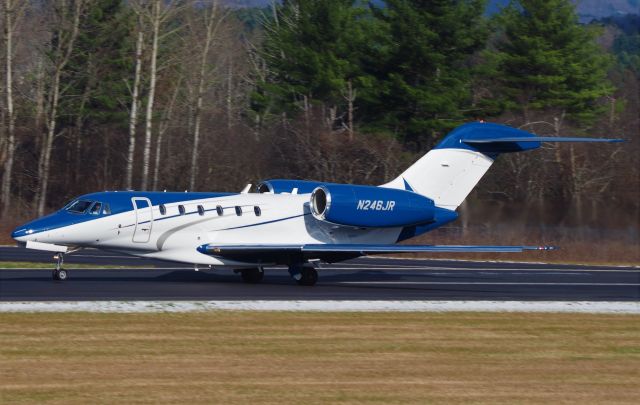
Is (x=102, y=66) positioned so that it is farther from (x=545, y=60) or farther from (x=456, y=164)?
(x=456, y=164)

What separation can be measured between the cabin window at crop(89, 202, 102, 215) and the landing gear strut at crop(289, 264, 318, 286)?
474cm

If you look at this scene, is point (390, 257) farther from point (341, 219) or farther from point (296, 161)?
point (296, 161)

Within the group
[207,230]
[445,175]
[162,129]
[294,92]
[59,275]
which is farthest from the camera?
[294,92]

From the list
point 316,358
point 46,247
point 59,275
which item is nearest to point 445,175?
point 59,275

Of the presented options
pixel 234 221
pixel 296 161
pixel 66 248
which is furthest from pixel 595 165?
pixel 66 248

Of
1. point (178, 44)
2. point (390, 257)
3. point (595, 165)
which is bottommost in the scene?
point (390, 257)

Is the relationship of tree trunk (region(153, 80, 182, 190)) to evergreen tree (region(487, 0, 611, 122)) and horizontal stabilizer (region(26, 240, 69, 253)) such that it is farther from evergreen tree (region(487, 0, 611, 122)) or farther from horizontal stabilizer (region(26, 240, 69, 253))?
horizontal stabilizer (region(26, 240, 69, 253))

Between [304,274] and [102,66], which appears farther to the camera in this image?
[102,66]

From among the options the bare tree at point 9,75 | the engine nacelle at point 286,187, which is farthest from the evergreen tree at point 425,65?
the engine nacelle at point 286,187

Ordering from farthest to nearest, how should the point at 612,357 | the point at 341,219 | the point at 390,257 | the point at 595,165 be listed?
the point at 595,165 < the point at 390,257 < the point at 341,219 < the point at 612,357

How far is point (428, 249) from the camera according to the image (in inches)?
948

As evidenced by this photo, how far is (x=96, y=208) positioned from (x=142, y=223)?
1.06 metres

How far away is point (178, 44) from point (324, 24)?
1024cm

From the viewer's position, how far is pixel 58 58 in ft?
163
